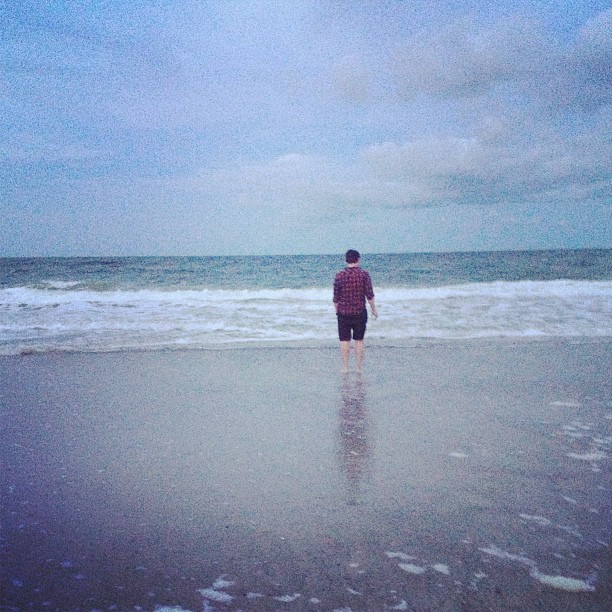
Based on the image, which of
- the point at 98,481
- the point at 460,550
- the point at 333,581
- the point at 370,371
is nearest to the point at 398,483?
the point at 460,550

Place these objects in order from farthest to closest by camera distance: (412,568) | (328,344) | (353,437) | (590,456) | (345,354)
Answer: (328,344) → (345,354) → (353,437) → (590,456) → (412,568)

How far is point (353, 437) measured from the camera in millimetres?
4707

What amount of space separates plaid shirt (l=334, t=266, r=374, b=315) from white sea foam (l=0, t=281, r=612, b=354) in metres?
2.79

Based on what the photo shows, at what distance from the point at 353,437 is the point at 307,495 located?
1334 mm

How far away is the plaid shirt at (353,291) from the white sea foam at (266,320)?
2.79 metres

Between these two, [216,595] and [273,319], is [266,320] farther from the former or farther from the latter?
[216,595]

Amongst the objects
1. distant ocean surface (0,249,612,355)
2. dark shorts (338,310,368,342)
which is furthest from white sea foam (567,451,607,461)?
distant ocean surface (0,249,612,355)

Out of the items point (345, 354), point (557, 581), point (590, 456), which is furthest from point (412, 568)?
point (345, 354)

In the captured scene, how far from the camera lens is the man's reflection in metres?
3.76

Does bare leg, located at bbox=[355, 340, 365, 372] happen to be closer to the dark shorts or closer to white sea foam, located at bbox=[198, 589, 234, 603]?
the dark shorts

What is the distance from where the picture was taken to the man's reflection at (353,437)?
3.76 metres

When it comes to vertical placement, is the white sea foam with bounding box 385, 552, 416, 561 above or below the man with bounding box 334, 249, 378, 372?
below

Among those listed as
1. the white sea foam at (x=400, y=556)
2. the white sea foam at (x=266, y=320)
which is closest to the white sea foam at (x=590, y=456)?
the white sea foam at (x=400, y=556)

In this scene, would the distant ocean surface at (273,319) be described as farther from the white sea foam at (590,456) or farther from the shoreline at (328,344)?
the white sea foam at (590,456)
